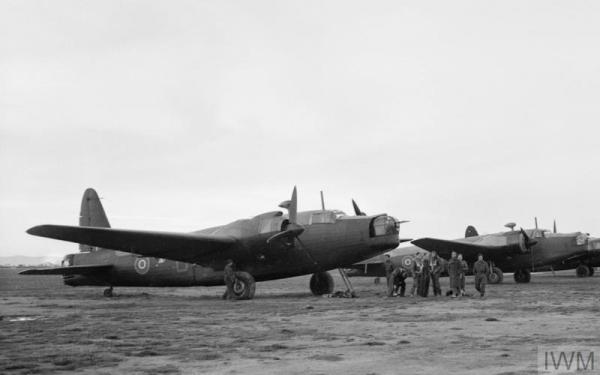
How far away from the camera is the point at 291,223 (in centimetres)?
1864

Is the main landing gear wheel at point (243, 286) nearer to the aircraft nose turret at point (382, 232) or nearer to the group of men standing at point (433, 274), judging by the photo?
the aircraft nose turret at point (382, 232)

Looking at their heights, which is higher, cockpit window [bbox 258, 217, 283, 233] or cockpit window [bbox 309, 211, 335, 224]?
cockpit window [bbox 309, 211, 335, 224]

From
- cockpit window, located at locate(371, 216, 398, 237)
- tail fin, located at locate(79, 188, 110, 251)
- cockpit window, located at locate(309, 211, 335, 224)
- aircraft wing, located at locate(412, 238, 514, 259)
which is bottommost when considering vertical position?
aircraft wing, located at locate(412, 238, 514, 259)

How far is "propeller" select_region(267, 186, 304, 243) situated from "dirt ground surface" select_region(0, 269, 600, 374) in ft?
14.2

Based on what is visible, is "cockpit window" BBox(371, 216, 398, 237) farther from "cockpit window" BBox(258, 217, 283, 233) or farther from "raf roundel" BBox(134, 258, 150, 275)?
"raf roundel" BBox(134, 258, 150, 275)

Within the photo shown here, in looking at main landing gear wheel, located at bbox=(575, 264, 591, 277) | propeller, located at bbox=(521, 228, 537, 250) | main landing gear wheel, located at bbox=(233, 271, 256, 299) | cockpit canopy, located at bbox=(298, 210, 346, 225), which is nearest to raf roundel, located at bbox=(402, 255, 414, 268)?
propeller, located at bbox=(521, 228, 537, 250)

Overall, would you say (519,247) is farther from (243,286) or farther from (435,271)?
(243,286)

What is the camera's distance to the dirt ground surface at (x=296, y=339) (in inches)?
253

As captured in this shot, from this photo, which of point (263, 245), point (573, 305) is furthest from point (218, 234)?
point (573, 305)

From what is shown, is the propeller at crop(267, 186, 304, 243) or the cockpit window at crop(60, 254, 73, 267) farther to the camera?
the cockpit window at crop(60, 254, 73, 267)

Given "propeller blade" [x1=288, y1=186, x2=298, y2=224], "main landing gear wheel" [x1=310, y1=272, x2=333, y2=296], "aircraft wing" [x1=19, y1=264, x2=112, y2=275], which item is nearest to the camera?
"propeller blade" [x1=288, y1=186, x2=298, y2=224]

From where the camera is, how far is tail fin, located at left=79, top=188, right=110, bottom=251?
80.7ft

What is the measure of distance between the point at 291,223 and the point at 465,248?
44.4ft

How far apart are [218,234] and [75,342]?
10.9 meters
